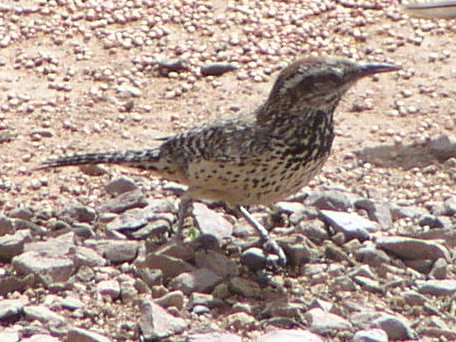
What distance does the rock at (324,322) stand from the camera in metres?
8.15

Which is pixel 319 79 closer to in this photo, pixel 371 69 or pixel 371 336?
pixel 371 69

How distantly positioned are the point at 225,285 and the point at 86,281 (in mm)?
759

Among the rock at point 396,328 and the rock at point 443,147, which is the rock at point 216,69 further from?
the rock at point 396,328

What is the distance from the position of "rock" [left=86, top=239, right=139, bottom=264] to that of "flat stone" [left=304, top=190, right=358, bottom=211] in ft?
4.54

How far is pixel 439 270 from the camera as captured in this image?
8930mm

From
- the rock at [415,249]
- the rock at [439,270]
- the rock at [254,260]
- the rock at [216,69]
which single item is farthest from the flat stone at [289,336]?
the rock at [216,69]

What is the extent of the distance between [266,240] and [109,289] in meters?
1.08

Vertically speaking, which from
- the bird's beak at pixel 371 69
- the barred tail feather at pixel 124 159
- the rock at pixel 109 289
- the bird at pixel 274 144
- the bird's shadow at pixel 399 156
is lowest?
the bird's shadow at pixel 399 156

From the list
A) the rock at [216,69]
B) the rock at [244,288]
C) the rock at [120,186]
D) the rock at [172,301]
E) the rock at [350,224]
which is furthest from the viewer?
the rock at [216,69]

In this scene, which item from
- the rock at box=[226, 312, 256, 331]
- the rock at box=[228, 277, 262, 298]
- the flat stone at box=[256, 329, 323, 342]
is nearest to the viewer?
the flat stone at box=[256, 329, 323, 342]

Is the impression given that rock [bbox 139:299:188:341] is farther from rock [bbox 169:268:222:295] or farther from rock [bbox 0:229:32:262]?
rock [bbox 0:229:32:262]

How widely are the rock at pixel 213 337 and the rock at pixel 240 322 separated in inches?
8.0

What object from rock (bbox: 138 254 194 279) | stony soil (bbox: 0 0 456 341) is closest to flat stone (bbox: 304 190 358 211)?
stony soil (bbox: 0 0 456 341)

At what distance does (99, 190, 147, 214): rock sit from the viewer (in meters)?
9.70
